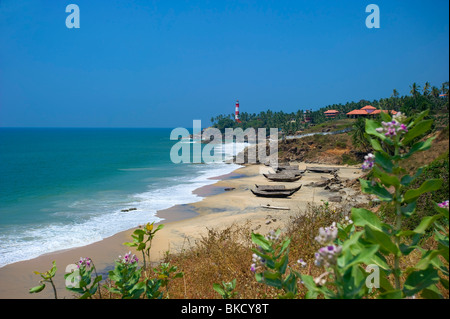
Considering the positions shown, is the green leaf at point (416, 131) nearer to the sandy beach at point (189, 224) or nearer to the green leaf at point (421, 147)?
the green leaf at point (421, 147)

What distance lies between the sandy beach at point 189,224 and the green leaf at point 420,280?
6766mm

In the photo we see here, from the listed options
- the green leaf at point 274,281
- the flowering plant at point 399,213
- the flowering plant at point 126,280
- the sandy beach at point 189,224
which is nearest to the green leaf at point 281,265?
the green leaf at point 274,281

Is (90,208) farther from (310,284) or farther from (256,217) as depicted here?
(310,284)

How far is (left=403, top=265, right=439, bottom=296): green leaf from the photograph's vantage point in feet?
7.07

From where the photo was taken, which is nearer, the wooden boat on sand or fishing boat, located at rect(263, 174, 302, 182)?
the wooden boat on sand

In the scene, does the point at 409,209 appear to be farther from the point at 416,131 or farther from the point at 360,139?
the point at 360,139

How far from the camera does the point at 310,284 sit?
211cm

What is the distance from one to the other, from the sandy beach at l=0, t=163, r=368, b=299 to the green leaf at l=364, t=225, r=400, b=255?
22.4 feet

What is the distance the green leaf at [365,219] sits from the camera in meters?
2.29

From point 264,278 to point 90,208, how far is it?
73.5 ft

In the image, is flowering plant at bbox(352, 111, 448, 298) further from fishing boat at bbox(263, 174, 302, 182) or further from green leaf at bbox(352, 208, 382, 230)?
fishing boat at bbox(263, 174, 302, 182)

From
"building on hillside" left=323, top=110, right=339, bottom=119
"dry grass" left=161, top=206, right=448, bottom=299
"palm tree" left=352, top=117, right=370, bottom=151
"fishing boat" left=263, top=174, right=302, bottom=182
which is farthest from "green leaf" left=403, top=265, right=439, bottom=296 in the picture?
"building on hillside" left=323, top=110, right=339, bottom=119

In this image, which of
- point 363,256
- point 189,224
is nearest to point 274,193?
point 189,224

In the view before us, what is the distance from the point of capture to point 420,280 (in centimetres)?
220
